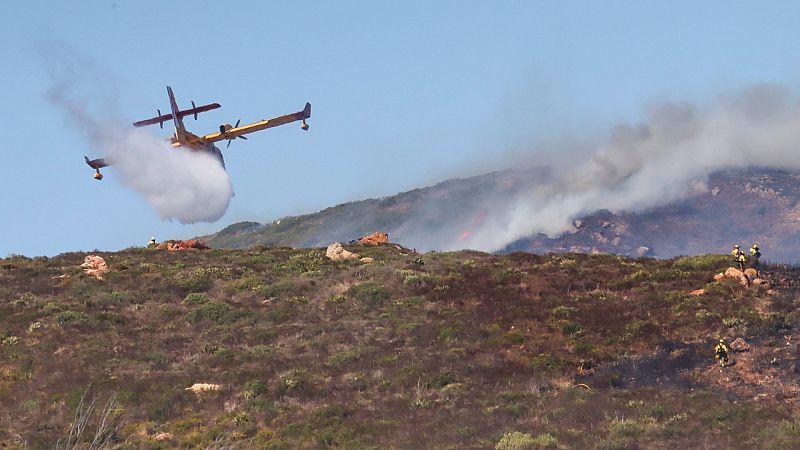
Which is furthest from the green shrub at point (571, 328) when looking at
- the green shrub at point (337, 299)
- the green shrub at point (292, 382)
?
the green shrub at point (337, 299)

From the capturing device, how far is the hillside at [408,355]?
2814 centimetres

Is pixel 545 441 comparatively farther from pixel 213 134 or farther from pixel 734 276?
pixel 213 134

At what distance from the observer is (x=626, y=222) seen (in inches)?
5261

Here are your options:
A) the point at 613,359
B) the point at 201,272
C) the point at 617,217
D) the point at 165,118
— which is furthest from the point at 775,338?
the point at 617,217

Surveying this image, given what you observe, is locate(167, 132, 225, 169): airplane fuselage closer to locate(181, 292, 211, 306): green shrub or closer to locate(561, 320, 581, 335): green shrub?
locate(181, 292, 211, 306): green shrub

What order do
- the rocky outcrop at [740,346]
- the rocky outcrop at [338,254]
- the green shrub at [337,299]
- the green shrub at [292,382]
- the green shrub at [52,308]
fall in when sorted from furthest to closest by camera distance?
the rocky outcrop at [338,254], the green shrub at [337,299], the green shrub at [52,308], the rocky outcrop at [740,346], the green shrub at [292,382]

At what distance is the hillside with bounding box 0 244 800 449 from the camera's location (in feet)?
92.3

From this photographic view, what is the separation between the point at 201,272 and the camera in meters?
55.4

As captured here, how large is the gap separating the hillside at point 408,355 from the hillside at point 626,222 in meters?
70.2

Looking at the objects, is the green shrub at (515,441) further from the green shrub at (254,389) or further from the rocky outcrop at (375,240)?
the rocky outcrop at (375,240)

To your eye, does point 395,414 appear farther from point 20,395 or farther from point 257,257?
point 257,257

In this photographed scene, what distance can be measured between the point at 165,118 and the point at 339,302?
34.1 m

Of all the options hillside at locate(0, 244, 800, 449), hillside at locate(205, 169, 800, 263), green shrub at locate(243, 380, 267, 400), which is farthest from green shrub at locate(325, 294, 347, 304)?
hillside at locate(205, 169, 800, 263)

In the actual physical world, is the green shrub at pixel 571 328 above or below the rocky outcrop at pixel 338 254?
below
